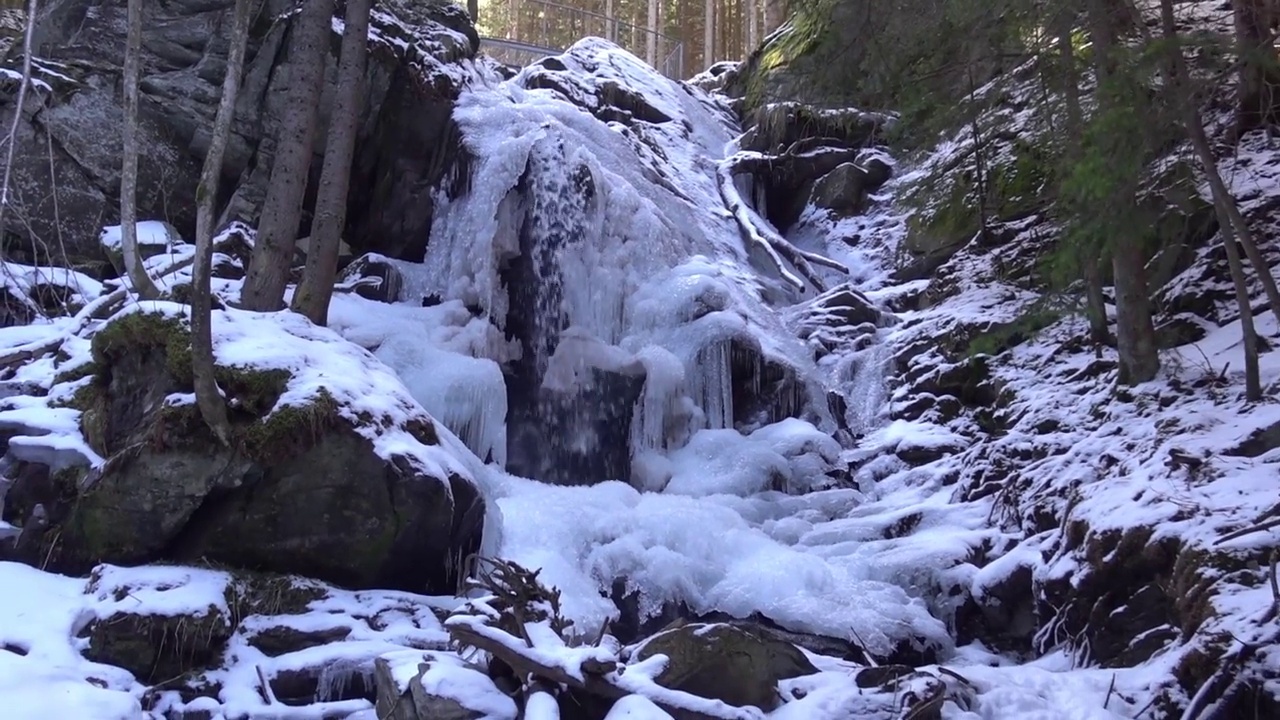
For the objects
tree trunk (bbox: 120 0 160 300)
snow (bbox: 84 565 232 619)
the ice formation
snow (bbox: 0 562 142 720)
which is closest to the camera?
snow (bbox: 0 562 142 720)

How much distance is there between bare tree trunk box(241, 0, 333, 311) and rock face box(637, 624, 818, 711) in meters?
5.32

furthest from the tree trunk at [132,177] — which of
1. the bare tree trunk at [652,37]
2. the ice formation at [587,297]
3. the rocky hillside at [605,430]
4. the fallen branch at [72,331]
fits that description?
the bare tree trunk at [652,37]

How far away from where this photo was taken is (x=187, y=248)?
11.1 meters

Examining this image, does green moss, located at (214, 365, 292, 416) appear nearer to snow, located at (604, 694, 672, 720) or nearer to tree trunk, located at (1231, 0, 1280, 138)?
snow, located at (604, 694, 672, 720)

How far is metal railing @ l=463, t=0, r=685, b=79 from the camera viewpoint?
27.5m

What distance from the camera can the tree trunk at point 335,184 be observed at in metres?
8.80

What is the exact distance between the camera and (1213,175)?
6.03m

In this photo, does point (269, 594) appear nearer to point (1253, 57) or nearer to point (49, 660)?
point (49, 660)

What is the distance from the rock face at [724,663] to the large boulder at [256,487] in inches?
88.0

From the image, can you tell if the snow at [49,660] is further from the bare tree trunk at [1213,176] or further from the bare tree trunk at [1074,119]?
the bare tree trunk at [1213,176]

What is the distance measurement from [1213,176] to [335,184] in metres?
7.12

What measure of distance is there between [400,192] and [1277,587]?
1061cm

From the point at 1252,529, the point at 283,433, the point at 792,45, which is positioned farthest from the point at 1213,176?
the point at 792,45

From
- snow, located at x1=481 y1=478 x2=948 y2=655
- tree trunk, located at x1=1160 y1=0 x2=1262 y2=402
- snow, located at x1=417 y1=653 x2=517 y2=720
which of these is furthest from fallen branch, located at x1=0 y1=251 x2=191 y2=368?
tree trunk, located at x1=1160 y1=0 x2=1262 y2=402
